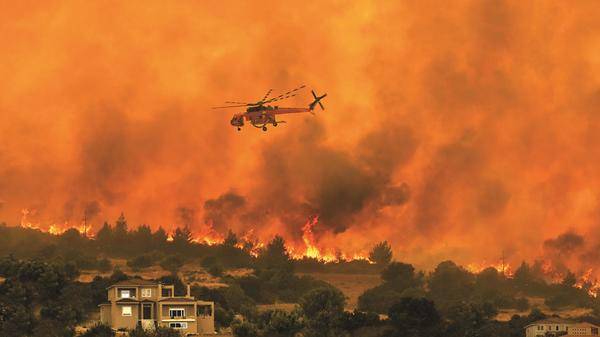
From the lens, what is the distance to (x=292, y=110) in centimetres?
17412

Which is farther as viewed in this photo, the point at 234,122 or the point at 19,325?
the point at 19,325

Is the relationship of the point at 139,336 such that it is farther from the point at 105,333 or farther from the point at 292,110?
the point at 292,110

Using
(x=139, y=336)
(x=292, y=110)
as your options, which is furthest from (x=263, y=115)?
(x=139, y=336)

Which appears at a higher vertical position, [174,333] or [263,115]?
[263,115]

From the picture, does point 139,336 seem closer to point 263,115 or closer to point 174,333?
point 174,333

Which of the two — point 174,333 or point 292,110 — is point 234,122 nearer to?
point 292,110

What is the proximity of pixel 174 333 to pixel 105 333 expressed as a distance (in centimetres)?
926

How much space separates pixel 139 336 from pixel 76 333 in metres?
9.55

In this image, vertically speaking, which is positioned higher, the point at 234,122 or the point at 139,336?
the point at 234,122

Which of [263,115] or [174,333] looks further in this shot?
[174,333]

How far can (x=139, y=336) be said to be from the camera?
7628 inches

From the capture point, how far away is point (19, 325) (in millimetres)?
198250

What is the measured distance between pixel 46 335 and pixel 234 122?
4203cm

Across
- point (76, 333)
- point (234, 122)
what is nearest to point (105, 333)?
point (76, 333)
